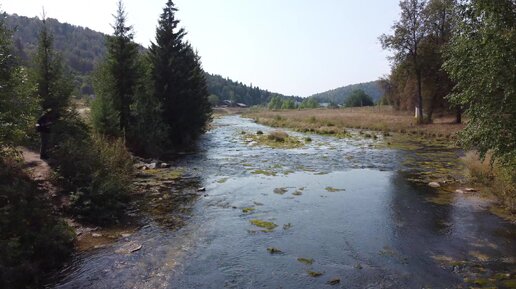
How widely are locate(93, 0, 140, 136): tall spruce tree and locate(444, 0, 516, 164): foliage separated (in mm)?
20733

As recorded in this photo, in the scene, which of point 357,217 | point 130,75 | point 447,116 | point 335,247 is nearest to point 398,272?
point 335,247

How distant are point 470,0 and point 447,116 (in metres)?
40.7

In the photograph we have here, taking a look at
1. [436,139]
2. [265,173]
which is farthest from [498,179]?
[436,139]

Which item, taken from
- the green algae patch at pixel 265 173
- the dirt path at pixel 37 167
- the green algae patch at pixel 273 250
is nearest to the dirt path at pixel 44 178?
the dirt path at pixel 37 167

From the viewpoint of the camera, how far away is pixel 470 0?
1442 centimetres

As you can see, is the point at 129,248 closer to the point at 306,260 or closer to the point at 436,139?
the point at 306,260

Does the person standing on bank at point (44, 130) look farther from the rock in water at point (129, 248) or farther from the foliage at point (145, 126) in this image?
the foliage at point (145, 126)

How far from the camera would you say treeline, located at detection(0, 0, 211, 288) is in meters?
10.2

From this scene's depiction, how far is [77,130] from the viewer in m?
19.2

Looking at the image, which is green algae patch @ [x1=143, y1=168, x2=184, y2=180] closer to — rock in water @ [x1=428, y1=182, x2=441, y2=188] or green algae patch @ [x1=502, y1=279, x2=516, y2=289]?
rock in water @ [x1=428, y1=182, x2=441, y2=188]

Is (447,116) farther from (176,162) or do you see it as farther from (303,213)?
(303,213)

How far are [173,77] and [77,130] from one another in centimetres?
1473

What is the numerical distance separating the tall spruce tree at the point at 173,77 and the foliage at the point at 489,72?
23.4 meters

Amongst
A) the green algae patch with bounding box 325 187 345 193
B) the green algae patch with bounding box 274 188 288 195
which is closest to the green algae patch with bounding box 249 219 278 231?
the green algae patch with bounding box 274 188 288 195
